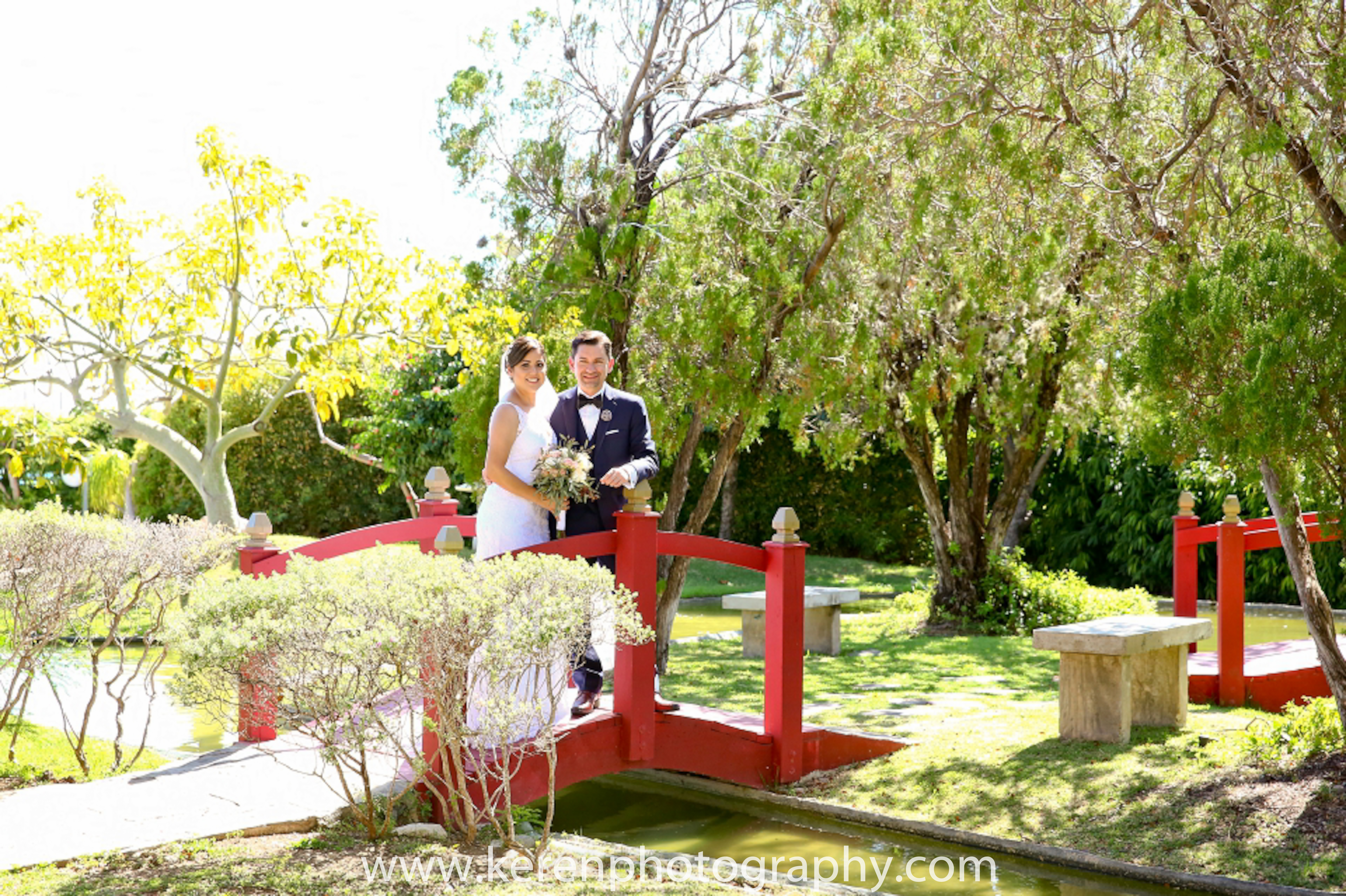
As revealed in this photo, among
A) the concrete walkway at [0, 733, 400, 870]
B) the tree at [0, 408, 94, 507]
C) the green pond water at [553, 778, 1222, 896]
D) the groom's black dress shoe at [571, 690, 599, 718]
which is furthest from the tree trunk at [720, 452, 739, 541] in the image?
the concrete walkway at [0, 733, 400, 870]

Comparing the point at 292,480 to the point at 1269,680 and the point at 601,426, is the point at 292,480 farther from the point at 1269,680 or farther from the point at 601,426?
the point at 1269,680

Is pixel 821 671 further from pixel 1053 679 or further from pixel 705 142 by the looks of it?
pixel 705 142

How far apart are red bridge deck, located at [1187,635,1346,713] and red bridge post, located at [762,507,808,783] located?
3134 mm

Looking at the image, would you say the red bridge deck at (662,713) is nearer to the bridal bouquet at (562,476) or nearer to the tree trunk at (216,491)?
the bridal bouquet at (562,476)

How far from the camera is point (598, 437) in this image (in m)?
6.15

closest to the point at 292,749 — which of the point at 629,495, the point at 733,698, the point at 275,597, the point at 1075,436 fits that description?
the point at 275,597

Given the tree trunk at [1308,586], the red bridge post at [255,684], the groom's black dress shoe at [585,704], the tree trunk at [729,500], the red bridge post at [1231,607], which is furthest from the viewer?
the tree trunk at [729,500]

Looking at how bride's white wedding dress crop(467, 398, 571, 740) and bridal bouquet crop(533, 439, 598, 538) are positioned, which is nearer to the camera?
bridal bouquet crop(533, 439, 598, 538)

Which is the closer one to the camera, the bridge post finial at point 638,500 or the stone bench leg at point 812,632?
the bridge post finial at point 638,500

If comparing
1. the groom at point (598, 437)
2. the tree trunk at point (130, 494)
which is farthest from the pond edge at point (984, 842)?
the tree trunk at point (130, 494)

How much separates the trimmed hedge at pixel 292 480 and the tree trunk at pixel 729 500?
5.74 meters

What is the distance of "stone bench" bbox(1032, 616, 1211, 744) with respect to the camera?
6891 millimetres

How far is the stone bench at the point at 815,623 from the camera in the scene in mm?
10945

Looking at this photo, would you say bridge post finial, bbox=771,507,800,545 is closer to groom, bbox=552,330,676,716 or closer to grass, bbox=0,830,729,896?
groom, bbox=552,330,676,716
